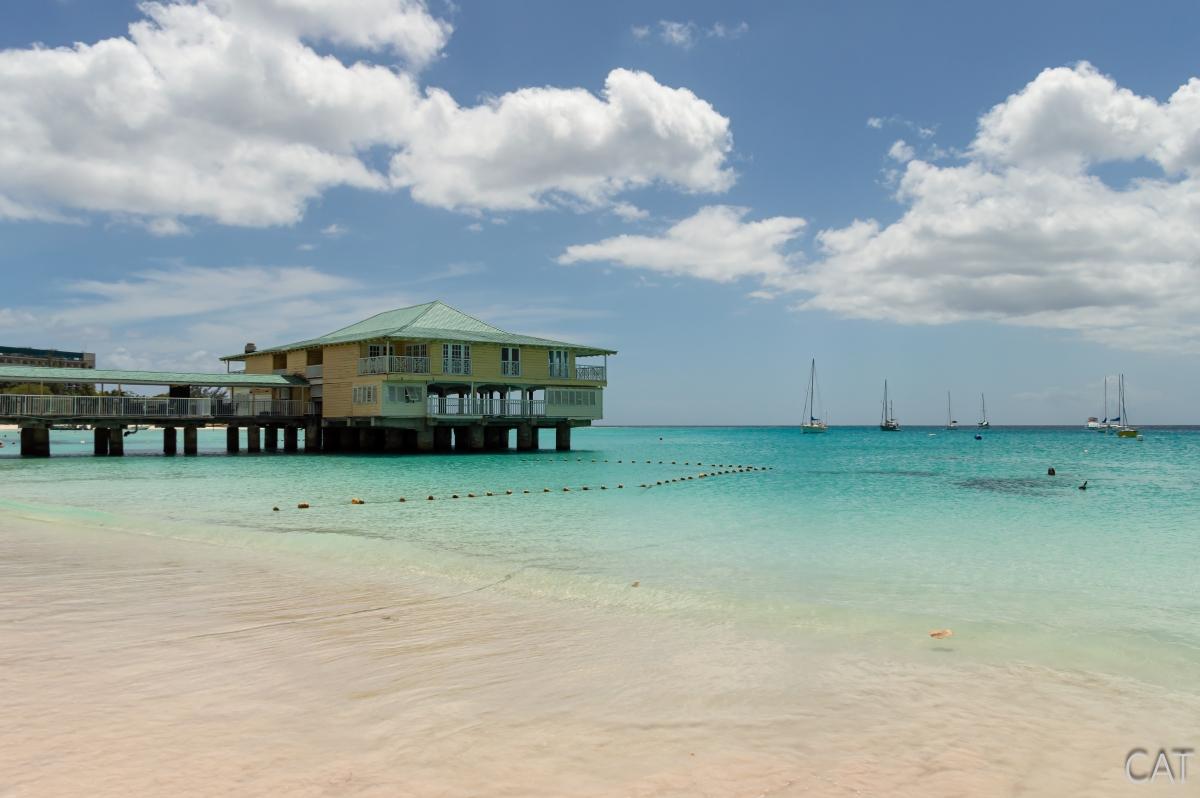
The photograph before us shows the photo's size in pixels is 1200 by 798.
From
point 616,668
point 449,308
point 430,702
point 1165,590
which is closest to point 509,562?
point 616,668

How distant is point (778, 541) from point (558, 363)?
108 ft

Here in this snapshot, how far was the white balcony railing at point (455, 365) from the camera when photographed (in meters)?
43.2

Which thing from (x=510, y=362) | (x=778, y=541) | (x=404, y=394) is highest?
(x=510, y=362)

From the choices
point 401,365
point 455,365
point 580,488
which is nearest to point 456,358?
point 455,365

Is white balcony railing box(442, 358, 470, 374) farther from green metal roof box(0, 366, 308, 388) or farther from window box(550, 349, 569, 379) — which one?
green metal roof box(0, 366, 308, 388)

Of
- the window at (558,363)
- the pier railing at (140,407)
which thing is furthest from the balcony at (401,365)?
the window at (558,363)

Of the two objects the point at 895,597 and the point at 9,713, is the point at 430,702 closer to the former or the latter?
the point at 9,713

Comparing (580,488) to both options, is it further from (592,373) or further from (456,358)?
(592,373)

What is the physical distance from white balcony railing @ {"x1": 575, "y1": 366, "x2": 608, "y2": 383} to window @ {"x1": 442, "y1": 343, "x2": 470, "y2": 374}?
24.5 ft

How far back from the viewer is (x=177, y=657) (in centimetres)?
648

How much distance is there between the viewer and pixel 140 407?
136 ft

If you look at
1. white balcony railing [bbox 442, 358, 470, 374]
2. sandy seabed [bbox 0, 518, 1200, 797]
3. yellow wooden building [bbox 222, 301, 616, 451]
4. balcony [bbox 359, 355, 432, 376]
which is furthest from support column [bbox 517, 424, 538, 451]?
sandy seabed [bbox 0, 518, 1200, 797]

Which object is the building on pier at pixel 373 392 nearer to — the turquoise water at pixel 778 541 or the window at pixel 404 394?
the window at pixel 404 394

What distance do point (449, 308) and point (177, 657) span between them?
4357 cm
